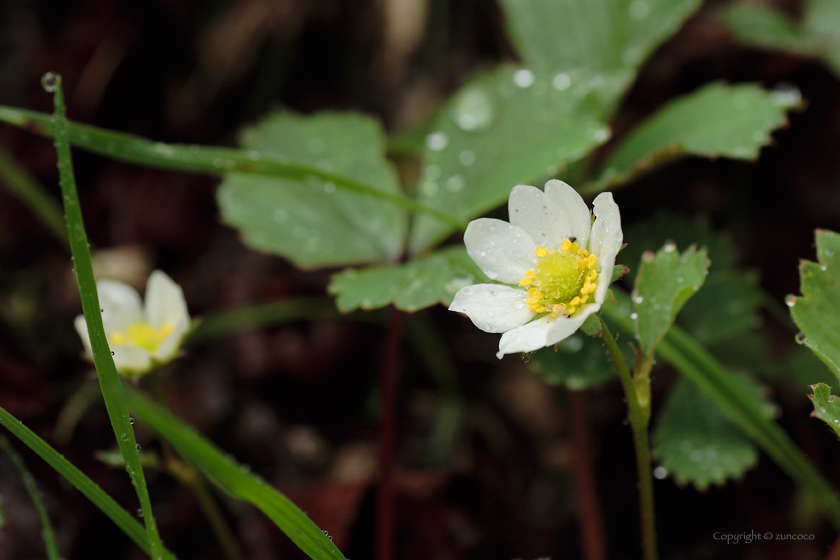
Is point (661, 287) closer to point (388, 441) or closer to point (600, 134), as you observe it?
point (600, 134)

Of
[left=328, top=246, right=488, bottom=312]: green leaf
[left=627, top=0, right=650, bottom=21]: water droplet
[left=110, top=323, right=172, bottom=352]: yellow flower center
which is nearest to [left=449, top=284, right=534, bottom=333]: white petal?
[left=328, top=246, right=488, bottom=312]: green leaf

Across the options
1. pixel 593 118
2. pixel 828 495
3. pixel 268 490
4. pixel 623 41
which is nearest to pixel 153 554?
pixel 268 490

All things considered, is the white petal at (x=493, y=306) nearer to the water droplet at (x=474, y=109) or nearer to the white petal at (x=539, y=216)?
the white petal at (x=539, y=216)

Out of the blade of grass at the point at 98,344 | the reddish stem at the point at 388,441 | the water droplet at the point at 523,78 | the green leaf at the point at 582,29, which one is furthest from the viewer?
the green leaf at the point at 582,29

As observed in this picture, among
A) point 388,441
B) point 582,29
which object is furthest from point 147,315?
point 582,29

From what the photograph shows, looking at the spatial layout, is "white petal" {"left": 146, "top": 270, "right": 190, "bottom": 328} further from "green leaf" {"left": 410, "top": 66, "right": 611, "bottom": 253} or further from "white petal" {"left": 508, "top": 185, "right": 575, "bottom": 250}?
"white petal" {"left": 508, "top": 185, "right": 575, "bottom": 250}

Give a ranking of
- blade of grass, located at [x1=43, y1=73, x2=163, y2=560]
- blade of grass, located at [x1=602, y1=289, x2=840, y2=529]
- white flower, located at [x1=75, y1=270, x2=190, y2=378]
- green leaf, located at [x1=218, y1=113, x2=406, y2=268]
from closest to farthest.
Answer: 1. blade of grass, located at [x1=43, y1=73, x2=163, y2=560]
2. blade of grass, located at [x1=602, y1=289, x2=840, y2=529]
3. white flower, located at [x1=75, y1=270, x2=190, y2=378]
4. green leaf, located at [x1=218, y1=113, x2=406, y2=268]

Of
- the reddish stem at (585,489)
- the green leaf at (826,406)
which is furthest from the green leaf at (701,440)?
the green leaf at (826,406)
